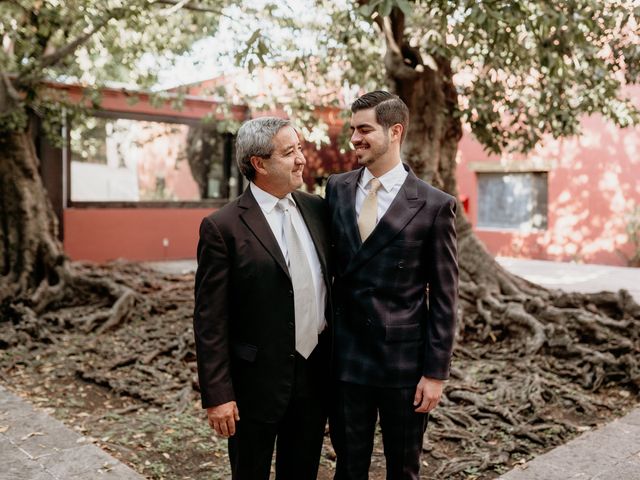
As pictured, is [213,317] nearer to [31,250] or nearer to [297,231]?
[297,231]

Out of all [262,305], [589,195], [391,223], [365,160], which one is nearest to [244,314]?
[262,305]

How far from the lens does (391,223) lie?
9.33ft

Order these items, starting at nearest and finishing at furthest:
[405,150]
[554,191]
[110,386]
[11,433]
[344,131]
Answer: [11,433] < [110,386] < [405,150] < [344,131] < [554,191]

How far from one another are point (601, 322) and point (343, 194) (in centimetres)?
547

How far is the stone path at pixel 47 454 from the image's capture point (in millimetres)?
4004

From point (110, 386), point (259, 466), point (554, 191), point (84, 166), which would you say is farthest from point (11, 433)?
point (554, 191)

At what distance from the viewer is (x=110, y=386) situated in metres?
6.41

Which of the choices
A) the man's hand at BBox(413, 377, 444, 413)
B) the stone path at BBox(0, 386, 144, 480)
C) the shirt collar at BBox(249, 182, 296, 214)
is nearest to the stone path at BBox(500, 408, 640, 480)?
the man's hand at BBox(413, 377, 444, 413)

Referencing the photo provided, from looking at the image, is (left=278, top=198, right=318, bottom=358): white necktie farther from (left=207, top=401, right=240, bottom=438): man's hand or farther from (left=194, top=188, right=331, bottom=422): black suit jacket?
(left=207, top=401, right=240, bottom=438): man's hand

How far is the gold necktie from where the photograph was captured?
2916mm

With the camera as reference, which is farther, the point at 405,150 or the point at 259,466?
the point at 405,150

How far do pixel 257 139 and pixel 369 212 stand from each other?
1.91 feet

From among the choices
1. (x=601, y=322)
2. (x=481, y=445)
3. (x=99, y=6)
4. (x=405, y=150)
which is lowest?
(x=481, y=445)

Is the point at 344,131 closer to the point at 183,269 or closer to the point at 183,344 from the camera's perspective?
the point at 183,344
